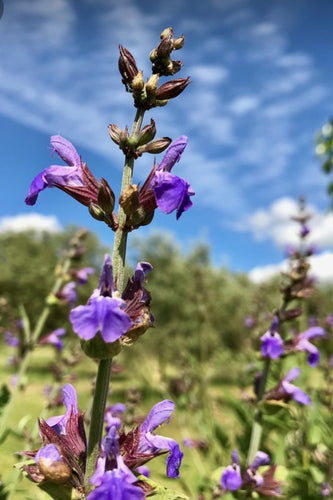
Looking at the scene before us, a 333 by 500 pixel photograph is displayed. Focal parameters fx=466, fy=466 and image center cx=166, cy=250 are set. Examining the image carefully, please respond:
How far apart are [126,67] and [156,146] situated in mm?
296

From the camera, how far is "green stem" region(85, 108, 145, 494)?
4.64 feet

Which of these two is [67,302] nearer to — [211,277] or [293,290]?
[293,290]

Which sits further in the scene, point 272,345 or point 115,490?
point 272,345

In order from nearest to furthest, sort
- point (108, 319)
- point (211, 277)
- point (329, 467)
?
point (108, 319) < point (329, 467) < point (211, 277)

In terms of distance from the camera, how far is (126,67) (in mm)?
1622

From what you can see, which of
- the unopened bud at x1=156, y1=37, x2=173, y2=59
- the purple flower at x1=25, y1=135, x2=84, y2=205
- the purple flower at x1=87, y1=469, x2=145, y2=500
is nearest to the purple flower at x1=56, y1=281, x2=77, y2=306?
the purple flower at x1=25, y1=135, x2=84, y2=205

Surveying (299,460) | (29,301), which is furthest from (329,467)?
(29,301)

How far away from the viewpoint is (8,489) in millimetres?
2455

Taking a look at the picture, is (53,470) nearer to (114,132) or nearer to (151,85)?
(114,132)

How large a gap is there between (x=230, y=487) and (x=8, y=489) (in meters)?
1.17

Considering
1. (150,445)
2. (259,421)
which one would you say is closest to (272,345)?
(259,421)

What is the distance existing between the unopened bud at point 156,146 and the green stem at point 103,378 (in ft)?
0.20

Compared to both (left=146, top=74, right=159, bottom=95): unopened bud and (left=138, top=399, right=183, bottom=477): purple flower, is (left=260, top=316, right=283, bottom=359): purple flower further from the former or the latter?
(left=146, top=74, right=159, bottom=95): unopened bud

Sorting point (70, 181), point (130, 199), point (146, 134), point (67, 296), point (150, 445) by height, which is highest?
point (67, 296)
